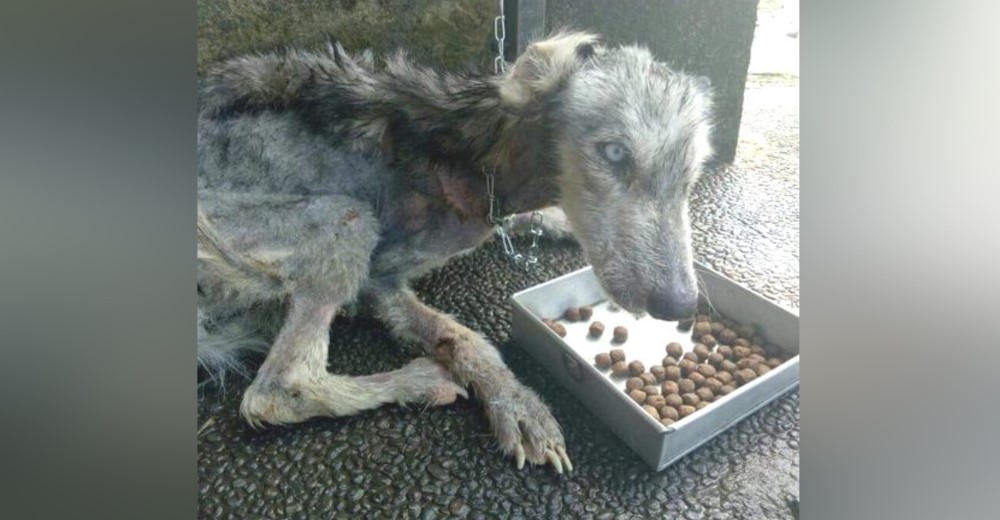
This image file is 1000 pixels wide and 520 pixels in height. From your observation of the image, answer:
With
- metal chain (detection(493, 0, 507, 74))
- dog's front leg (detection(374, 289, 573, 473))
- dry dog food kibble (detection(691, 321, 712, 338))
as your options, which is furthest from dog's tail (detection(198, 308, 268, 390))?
dry dog food kibble (detection(691, 321, 712, 338))

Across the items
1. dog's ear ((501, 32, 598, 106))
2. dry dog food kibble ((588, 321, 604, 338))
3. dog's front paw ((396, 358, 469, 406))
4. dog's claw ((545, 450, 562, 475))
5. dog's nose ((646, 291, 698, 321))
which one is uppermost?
dog's ear ((501, 32, 598, 106))

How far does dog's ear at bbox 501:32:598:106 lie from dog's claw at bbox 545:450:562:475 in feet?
2.17

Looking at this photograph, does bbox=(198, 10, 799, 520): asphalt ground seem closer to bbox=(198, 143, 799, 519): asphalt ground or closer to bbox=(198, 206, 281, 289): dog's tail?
bbox=(198, 143, 799, 519): asphalt ground

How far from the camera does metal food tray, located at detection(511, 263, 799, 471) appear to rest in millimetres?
1281

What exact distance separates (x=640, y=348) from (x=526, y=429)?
259 mm

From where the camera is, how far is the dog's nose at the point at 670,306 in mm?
1352

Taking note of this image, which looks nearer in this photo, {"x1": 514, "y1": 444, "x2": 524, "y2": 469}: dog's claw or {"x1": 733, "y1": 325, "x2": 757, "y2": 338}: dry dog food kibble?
{"x1": 514, "y1": 444, "x2": 524, "y2": 469}: dog's claw

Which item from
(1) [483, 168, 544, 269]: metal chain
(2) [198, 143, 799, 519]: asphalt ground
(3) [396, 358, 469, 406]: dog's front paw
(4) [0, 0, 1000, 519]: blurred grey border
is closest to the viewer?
Result: (4) [0, 0, 1000, 519]: blurred grey border

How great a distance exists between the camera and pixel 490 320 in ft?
4.69

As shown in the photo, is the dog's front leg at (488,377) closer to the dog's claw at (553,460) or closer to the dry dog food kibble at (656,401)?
the dog's claw at (553,460)
